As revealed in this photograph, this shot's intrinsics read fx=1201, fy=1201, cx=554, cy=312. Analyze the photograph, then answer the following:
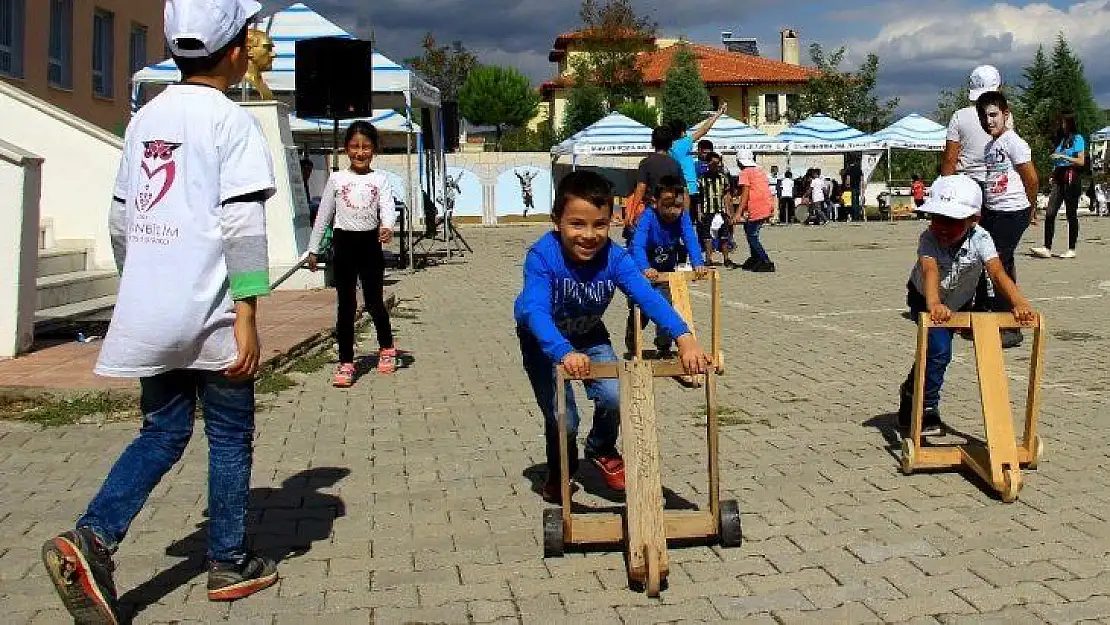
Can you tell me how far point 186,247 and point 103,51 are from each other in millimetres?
20204

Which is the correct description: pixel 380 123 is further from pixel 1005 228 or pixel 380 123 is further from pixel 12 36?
pixel 1005 228

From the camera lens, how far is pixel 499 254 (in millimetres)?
23625

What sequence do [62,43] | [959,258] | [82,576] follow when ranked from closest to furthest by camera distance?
[82,576], [959,258], [62,43]

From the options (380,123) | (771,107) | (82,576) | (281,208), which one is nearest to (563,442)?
(82,576)

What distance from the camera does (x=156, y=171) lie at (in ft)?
12.5

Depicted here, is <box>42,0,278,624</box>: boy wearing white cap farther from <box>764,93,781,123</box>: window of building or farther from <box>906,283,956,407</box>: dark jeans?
<box>764,93,781,123</box>: window of building

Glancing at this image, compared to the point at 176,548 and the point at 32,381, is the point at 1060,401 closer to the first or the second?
the point at 176,548

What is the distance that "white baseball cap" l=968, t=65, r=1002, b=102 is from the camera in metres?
8.28

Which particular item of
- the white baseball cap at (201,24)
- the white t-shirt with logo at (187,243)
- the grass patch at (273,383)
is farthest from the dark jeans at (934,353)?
the grass patch at (273,383)

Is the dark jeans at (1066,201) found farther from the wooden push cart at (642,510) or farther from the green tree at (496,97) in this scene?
the green tree at (496,97)

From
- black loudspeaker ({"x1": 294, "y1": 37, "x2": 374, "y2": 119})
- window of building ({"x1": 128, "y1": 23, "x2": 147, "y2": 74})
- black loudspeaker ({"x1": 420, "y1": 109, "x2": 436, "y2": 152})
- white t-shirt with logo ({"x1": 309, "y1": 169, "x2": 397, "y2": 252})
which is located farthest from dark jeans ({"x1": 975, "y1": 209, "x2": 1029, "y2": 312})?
window of building ({"x1": 128, "y1": 23, "x2": 147, "y2": 74})

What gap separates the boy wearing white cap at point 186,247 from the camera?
3775mm

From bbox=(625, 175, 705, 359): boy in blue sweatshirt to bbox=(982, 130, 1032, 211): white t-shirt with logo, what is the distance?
6.96 ft

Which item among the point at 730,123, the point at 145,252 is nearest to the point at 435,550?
the point at 145,252
